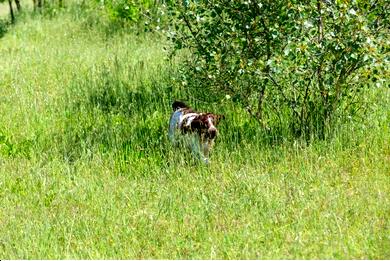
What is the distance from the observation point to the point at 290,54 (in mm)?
6242

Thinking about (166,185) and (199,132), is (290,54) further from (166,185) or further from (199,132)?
(166,185)

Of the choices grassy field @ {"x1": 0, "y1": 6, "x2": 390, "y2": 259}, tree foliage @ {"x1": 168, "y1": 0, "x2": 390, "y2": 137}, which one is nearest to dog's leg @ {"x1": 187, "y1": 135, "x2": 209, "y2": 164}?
grassy field @ {"x1": 0, "y1": 6, "x2": 390, "y2": 259}

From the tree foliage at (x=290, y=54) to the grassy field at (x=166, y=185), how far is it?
415 mm

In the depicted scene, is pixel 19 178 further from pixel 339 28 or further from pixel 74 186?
pixel 339 28

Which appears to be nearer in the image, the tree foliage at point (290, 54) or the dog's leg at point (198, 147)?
the tree foliage at point (290, 54)

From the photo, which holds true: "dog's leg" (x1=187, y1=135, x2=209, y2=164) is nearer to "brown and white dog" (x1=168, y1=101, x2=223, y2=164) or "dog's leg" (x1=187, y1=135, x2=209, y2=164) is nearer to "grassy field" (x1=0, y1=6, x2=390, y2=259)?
"brown and white dog" (x1=168, y1=101, x2=223, y2=164)

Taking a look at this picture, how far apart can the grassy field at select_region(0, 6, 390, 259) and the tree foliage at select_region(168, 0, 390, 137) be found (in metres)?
0.41

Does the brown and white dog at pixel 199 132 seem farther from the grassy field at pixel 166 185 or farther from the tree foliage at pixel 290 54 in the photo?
the tree foliage at pixel 290 54

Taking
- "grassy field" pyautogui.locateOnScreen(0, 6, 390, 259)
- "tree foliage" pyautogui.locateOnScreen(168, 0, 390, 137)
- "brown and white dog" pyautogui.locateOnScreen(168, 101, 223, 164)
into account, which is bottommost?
"grassy field" pyautogui.locateOnScreen(0, 6, 390, 259)

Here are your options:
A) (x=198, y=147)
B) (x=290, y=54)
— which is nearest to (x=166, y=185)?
(x=198, y=147)

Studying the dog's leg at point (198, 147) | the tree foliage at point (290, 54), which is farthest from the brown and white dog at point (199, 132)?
the tree foliage at point (290, 54)

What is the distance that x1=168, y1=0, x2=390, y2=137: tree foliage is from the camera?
20.4 ft

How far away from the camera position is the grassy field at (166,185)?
192 inches

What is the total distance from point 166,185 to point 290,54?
77.3 inches
